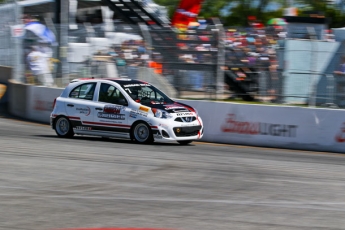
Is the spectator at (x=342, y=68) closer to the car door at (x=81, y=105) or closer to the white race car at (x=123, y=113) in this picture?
the white race car at (x=123, y=113)

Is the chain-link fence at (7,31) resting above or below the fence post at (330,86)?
above

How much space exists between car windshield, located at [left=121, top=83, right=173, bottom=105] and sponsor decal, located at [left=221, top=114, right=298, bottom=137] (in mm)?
1919

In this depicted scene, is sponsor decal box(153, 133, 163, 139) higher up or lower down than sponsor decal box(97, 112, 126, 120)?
lower down

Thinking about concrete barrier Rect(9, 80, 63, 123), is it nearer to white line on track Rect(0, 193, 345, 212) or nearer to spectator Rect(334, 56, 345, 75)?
spectator Rect(334, 56, 345, 75)

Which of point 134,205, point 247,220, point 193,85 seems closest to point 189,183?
point 134,205

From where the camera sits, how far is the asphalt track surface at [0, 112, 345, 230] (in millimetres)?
6824

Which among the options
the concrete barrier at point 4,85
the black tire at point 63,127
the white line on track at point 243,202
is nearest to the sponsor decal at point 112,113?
the black tire at point 63,127

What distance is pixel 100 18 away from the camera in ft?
100

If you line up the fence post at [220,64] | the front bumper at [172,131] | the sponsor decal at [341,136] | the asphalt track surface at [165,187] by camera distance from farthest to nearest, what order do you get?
1. the fence post at [220,64]
2. the sponsor decal at [341,136]
3. the front bumper at [172,131]
4. the asphalt track surface at [165,187]

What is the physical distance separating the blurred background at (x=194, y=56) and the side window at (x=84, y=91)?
2928mm

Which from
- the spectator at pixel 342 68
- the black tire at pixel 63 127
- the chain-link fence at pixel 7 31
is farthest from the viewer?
the chain-link fence at pixel 7 31

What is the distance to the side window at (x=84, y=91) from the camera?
51.0 ft

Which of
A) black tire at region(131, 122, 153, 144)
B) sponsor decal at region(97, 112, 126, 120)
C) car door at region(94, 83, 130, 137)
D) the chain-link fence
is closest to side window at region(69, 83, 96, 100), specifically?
car door at region(94, 83, 130, 137)

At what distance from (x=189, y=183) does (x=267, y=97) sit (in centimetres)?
743
